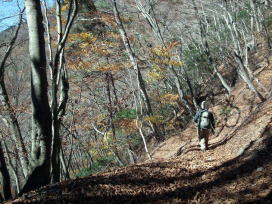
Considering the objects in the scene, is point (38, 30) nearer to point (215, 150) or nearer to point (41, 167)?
point (41, 167)

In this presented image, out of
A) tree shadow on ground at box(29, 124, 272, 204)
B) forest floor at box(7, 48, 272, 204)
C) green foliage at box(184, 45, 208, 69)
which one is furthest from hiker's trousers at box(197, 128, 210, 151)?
green foliage at box(184, 45, 208, 69)

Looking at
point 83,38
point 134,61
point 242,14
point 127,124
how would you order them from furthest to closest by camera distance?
point 242,14, point 83,38, point 127,124, point 134,61

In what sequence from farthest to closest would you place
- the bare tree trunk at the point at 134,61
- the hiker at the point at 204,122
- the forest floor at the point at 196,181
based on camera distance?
the bare tree trunk at the point at 134,61, the hiker at the point at 204,122, the forest floor at the point at 196,181

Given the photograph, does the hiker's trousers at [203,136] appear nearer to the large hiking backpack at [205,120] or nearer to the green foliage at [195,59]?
the large hiking backpack at [205,120]

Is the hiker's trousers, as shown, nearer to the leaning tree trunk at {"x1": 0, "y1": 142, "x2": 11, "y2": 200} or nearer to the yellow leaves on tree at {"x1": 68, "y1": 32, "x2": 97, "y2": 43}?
the leaning tree trunk at {"x1": 0, "y1": 142, "x2": 11, "y2": 200}

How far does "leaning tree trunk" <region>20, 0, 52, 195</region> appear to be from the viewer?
679 centimetres

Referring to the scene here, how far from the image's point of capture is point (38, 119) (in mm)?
6789

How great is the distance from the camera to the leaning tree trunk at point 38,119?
6.79 m

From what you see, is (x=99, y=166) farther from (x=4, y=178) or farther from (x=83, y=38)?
(x=4, y=178)

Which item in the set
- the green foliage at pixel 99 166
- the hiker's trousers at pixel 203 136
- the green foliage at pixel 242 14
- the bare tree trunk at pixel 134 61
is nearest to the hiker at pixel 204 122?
the hiker's trousers at pixel 203 136

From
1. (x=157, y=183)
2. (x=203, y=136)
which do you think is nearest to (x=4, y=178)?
(x=157, y=183)

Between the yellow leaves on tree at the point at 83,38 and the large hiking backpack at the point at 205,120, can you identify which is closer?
the large hiking backpack at the point at 205,120

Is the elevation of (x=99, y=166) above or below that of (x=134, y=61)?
below

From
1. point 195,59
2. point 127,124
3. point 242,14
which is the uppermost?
point 242,14
